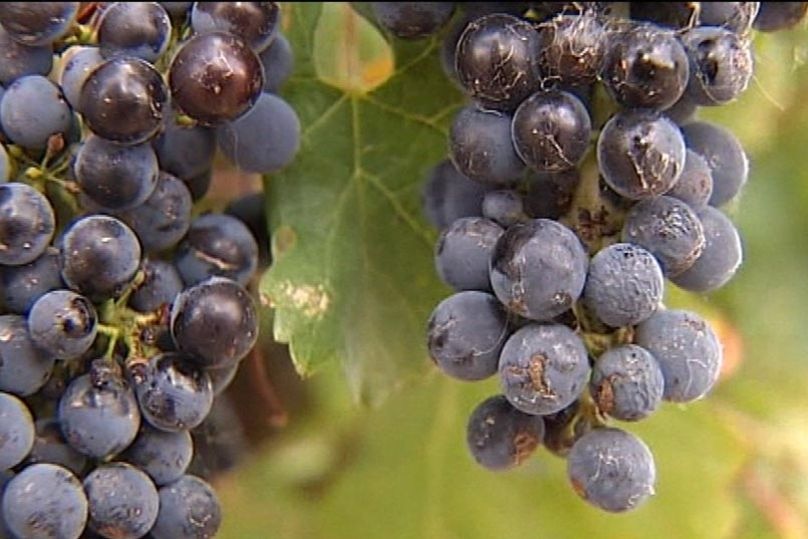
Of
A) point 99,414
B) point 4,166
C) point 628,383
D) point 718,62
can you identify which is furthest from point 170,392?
point 718,62

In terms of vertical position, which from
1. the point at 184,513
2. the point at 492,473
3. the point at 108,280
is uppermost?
the point at 108,280

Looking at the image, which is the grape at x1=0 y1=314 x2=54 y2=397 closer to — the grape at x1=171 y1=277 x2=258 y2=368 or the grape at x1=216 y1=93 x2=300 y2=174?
the grape at x1=171 y1=277 x2=258 y2=368

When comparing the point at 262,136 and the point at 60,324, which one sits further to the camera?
the point at 262,136

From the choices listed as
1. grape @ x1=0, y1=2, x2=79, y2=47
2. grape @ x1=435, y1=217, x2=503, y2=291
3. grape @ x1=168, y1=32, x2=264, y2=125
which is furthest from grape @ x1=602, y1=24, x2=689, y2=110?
grape @ x1=0, y1=2, x2=79, y2=47

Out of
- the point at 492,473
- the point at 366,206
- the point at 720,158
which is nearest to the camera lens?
the point at 720,158

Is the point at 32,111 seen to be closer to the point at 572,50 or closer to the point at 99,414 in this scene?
the point at 99,414

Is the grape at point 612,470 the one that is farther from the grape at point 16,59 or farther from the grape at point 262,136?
the grape at point 16,59
